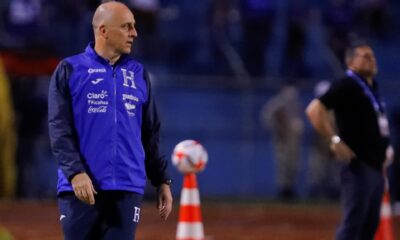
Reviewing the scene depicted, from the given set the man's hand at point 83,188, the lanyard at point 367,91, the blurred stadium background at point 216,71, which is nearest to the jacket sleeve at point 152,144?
the man's hand at point 83,188

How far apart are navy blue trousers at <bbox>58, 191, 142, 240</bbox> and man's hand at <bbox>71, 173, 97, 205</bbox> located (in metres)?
0.17

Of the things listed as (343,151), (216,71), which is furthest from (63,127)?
(216,71)

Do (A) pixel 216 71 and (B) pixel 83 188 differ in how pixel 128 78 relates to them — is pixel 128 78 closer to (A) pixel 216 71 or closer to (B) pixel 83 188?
(B) pixel 83 188

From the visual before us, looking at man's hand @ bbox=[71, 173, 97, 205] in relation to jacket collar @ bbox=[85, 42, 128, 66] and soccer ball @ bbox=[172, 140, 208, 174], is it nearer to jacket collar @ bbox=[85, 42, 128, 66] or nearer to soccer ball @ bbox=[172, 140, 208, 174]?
jacket collar @ bbox=[85, 42, 128, 66]

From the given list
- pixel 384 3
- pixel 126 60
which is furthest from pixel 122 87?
pixel 384 3

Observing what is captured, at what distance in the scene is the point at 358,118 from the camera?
31.6 feet

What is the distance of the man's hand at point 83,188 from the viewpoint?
6.19m

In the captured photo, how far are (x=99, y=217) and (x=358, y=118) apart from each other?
3732 millimetres

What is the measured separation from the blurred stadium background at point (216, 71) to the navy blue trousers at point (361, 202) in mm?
11136

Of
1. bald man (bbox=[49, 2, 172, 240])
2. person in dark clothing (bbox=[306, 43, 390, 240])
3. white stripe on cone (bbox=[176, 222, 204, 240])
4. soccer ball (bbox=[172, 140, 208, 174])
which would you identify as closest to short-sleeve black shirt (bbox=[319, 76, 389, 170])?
person in dark clothing (bbox=[306, 43, 390, 240])

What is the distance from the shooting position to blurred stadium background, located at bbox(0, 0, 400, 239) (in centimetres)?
2120

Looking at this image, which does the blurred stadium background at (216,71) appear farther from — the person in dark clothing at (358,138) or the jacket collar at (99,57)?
the jacket collar at (99,57)

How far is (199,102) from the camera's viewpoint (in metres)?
22.7

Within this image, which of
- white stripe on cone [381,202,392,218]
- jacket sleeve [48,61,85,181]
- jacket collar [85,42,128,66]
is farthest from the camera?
white stripe on cone [381,202,392,218]
